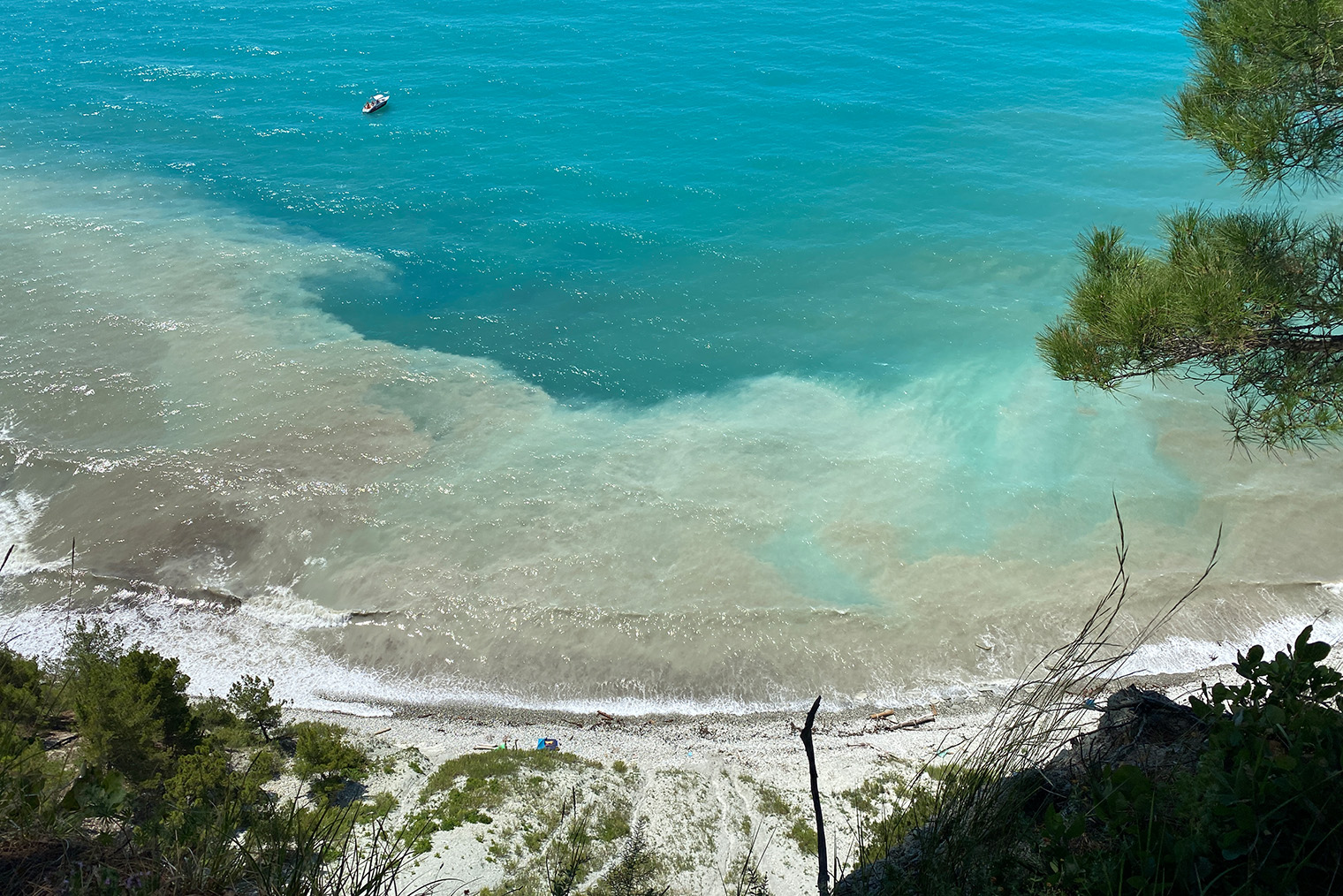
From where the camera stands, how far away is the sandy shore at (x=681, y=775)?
379 inches

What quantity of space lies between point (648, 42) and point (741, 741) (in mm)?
38455

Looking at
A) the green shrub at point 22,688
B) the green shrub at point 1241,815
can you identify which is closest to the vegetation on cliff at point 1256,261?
the green shrub at point 1241,815

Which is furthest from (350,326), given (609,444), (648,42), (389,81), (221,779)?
(648,42)

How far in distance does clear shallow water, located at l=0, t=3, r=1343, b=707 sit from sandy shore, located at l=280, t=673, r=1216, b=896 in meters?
0.69

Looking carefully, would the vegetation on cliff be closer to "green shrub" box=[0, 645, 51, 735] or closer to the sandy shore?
the sandy shore

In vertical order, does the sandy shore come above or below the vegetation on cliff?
below

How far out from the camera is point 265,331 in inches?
875

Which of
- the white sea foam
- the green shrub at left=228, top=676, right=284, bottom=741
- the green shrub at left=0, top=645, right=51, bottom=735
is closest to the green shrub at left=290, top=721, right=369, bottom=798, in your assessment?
the green shrub at left=228, top=676, right=284, bottom=741

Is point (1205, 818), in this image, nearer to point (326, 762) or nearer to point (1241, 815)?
point (1241, 815)

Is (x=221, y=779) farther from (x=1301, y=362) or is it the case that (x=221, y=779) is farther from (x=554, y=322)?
(x=554, y=322)

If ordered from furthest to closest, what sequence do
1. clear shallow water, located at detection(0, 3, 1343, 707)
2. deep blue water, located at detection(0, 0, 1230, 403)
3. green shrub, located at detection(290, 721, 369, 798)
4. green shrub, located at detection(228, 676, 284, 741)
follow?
deep blue water, located at detection(0, 0, 1230, 403)
clear shallow water, located at detection(0, 3, 1343, 707)
green shrub, located at detection(228, 676, 284, 741)
green shrub, located at detection(290, 721, 369, 798)

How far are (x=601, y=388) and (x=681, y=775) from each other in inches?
436

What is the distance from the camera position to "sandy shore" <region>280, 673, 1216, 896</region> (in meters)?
9.62

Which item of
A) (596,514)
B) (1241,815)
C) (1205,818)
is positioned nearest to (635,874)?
(1205,818)
